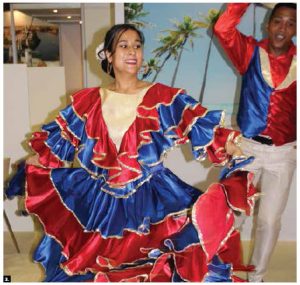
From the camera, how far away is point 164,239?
5.22 feet

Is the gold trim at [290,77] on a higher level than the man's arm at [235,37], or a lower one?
lower

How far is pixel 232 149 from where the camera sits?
157 cm

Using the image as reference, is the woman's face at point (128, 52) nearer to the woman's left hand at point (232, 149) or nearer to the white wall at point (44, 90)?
the woman's left hand at point (232, 149)

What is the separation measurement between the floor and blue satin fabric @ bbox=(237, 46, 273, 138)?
29.5 inches

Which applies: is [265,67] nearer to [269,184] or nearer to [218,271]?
[269,184]

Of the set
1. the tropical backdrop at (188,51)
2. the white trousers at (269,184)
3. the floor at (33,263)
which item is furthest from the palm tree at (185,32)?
the floor at (33,263)

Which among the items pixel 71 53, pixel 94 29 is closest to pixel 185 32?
pixel 94 29

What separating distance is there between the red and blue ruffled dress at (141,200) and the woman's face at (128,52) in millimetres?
126

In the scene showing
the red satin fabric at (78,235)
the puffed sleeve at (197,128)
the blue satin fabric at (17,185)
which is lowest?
→ the red satin fabric at (78,235)

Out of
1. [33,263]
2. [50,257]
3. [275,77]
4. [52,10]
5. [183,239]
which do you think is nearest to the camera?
[183,239]

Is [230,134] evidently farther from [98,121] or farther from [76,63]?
[76,63]

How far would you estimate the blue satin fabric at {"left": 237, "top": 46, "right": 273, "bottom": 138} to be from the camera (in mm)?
1923

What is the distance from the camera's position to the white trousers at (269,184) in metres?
1.96

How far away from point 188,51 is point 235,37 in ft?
2.01
